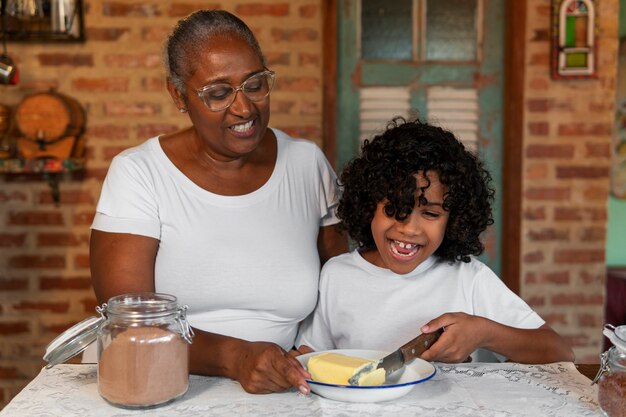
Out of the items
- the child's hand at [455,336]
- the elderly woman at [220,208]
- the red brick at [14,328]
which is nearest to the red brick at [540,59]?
the elderly woman at [220,208]

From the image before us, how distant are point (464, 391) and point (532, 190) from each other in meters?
1.80

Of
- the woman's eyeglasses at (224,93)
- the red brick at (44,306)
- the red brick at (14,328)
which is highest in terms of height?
the woman's eyeglasses at (224,93)

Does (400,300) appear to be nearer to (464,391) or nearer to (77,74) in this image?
(464,391)

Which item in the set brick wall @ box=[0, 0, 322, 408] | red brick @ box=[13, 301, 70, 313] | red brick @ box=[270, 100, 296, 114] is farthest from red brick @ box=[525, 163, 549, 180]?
red brick @ box=[13, 301, 70, 313]

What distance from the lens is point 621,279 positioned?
3.89 meters

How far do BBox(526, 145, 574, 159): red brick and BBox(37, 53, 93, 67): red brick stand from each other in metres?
1.79

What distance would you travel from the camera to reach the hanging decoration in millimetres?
2893

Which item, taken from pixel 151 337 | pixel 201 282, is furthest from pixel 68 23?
pixel 151 337

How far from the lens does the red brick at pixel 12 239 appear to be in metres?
2.99

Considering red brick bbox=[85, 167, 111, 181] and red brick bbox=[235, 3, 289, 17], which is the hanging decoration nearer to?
red brick bbox=[235, 3, 289, 17]

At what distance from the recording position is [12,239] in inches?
118

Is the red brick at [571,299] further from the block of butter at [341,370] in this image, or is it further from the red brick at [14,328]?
the red brick at [14,328]

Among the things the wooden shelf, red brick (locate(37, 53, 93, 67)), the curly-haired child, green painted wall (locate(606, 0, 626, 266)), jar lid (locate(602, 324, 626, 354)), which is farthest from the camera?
green painted wall (locate(606, 0, 626, 266))

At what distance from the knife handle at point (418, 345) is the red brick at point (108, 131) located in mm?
1913
